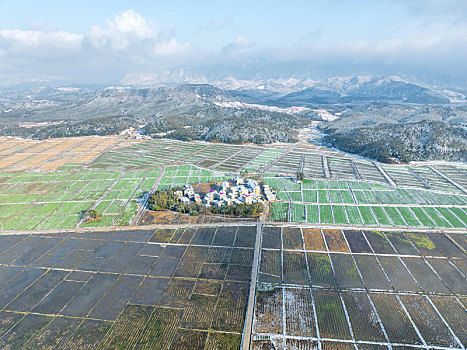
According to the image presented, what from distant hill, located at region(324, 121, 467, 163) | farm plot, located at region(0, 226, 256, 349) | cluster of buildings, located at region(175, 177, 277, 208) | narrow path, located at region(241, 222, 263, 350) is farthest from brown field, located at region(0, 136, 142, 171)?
distant hill, located at region(324, 121, 467, 163)

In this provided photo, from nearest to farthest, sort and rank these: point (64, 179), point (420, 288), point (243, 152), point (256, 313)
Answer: point (256, 313), point (420, 288), point (64, 179), point (243, 152)

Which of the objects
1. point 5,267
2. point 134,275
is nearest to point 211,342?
point 134,275

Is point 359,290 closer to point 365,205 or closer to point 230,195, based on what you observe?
point 365,205

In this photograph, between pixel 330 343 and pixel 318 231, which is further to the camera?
pixel 318 231

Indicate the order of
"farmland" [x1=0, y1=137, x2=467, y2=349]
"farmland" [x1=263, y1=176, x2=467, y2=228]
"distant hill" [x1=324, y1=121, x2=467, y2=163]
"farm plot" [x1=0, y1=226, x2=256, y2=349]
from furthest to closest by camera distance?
"distant hill" [x1=324, y1=121, x2=467, y2=163] → "farmland" [x1=263, y1=176, x2=467, y2=228] → "farmland" [x1=0, y1=137, x2=467, y2=349] → "farm plot" [x1=0, y1=226, x2=256, y2=349]

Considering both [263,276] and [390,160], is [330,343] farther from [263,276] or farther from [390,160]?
[390,160]

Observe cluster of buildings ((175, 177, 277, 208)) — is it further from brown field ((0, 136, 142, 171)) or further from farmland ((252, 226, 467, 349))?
brown field ((0, 136, 142, 171))

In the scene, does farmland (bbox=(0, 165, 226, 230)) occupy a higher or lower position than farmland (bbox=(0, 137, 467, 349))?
lower
